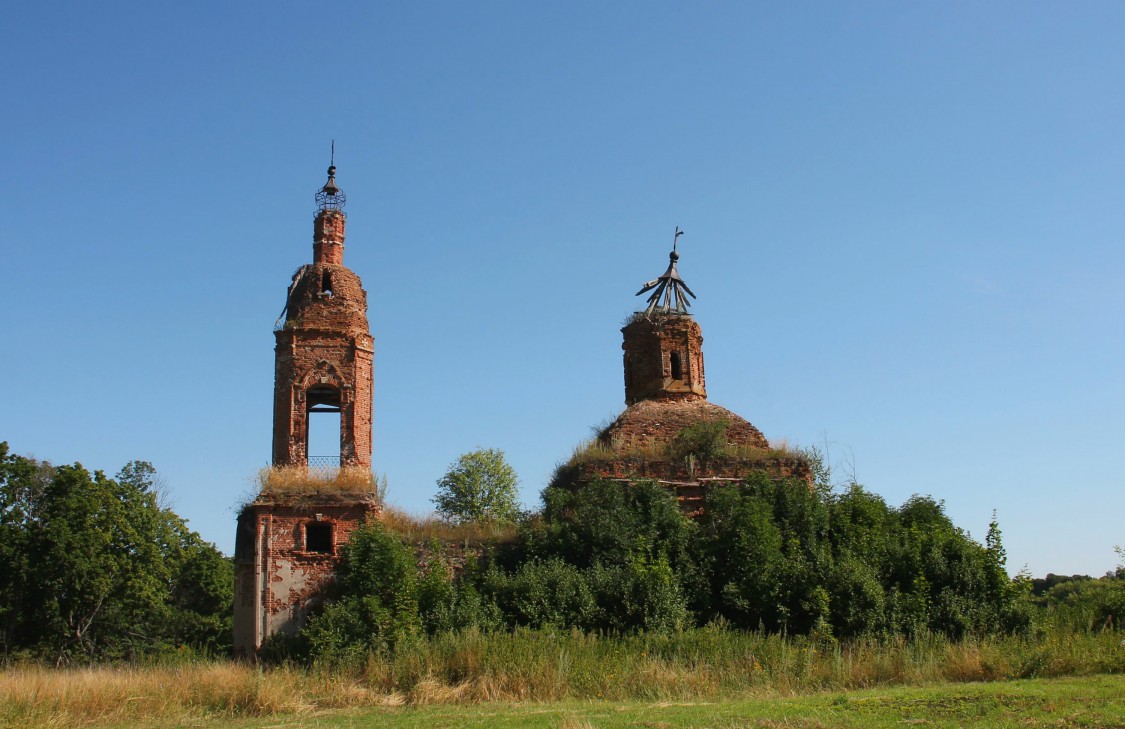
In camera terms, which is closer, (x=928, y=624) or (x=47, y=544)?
(x=928, y=624)

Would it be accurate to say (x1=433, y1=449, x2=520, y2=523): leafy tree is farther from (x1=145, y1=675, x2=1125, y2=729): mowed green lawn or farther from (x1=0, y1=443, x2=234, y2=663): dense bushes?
(x1=145, y1=675, x2=1125, y2=729): mowed green lawn

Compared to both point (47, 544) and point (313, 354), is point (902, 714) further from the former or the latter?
point (47, 544)

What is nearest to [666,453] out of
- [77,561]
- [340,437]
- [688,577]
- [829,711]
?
[688,577]

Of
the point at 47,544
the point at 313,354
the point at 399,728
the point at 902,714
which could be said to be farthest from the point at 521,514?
the point at 47,544

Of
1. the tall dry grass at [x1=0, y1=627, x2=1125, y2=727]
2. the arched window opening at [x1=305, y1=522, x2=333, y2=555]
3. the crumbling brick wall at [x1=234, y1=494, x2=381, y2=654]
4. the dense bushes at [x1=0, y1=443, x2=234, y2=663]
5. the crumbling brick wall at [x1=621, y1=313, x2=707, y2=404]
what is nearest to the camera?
the tall dry grass at [x1=0, y1=627, x2=1125, y2=727]

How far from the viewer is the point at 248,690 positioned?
461 inches

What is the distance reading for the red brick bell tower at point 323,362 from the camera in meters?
17.7

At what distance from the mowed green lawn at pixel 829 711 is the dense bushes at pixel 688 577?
11.3 ft

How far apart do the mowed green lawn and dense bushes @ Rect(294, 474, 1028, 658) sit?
345 centimetres

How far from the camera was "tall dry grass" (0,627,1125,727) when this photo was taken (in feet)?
37.5

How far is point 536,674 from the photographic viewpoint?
12.3 metres

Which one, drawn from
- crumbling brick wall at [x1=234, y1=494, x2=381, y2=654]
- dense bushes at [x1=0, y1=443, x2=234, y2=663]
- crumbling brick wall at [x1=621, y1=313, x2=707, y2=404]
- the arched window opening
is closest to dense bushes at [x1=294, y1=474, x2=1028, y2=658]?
crumbling brick wall at [x1=234, y1=494, x2=381, y2=654]

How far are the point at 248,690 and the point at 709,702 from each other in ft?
18.6

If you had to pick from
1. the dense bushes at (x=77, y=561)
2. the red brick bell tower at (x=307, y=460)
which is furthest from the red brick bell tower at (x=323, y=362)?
the dense bushes at (x=77, y=561)
